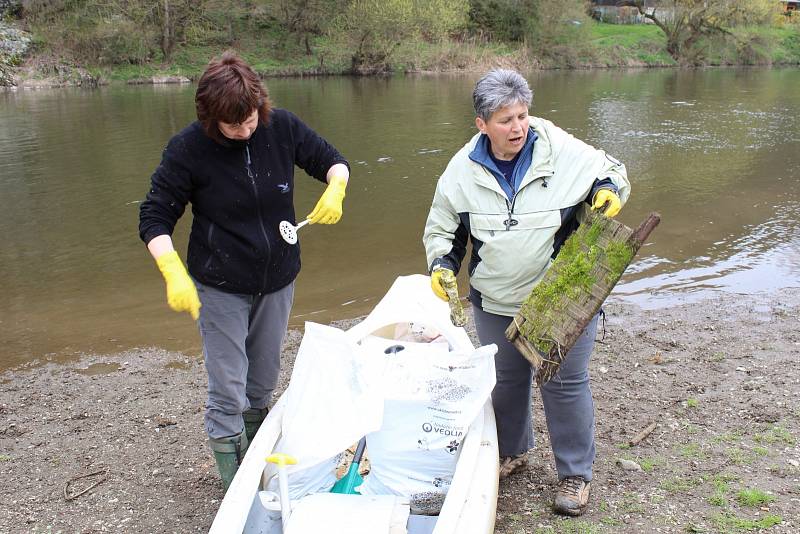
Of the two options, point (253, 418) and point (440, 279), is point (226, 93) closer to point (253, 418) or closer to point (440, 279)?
point (440, 279)

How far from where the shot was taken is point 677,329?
5270mm

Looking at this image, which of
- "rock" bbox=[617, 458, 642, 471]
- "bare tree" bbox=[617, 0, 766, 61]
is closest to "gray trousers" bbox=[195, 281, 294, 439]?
"rock" bbox=[617, 458, 642, 471]

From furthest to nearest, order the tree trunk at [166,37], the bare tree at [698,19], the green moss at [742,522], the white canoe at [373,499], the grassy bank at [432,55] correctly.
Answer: the bare tree at [698,19], the tree trunk at [166,37], the grassy bank at [432,55], the green moss at [742,522], the white canoe at [373,499]

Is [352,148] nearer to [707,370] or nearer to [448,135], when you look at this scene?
[448,135]

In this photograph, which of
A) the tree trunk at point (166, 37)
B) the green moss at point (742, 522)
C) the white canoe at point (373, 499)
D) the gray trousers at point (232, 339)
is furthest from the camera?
the tree trunk at point (166, 37)

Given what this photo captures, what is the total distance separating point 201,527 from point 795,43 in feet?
152

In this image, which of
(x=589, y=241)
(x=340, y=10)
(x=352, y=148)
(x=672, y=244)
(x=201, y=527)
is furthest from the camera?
(x=340, y=10)

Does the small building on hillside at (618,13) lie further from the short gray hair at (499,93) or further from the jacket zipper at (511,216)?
the jacket zipper at (511,216)

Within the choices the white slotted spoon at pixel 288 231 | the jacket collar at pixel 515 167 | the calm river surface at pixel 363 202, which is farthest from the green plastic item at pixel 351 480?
the calm river surface at pixel 363 202

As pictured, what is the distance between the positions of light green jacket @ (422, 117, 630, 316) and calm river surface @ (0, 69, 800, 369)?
124 inches

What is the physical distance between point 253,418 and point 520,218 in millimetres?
1562

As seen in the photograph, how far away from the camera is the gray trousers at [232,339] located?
297 centimetres

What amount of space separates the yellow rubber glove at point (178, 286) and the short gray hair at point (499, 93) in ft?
4.32

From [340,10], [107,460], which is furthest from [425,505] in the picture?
[340,10]
